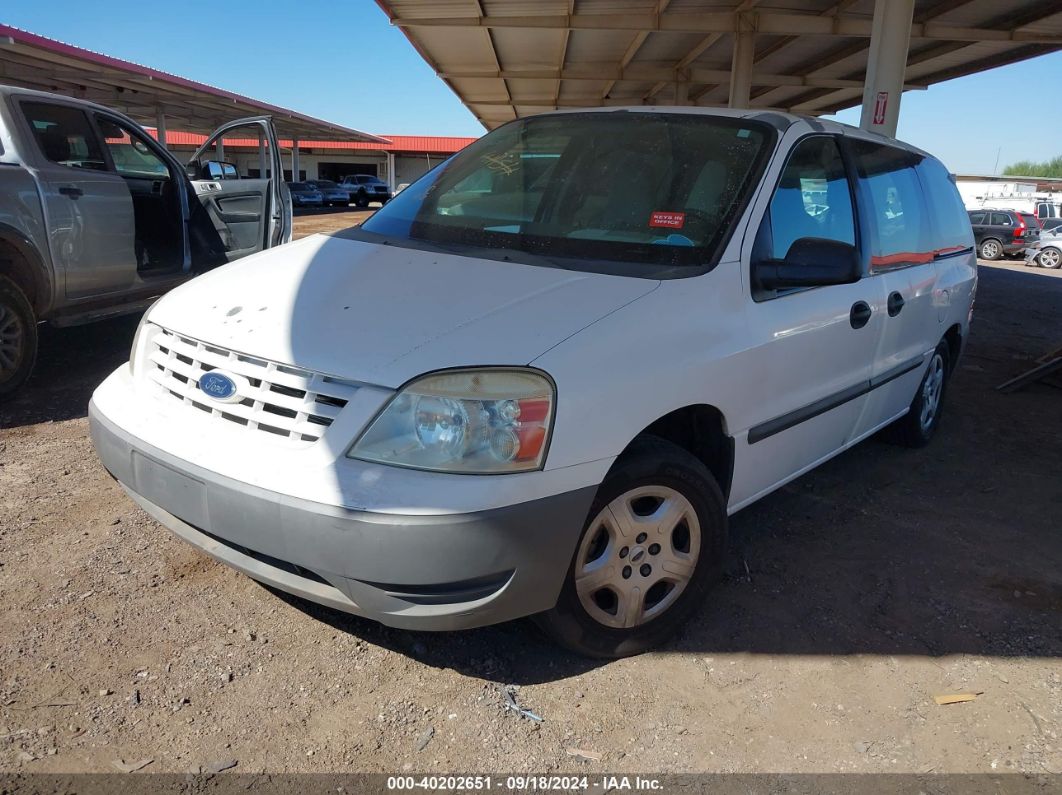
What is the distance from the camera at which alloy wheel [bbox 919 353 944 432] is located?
4758 millimetres

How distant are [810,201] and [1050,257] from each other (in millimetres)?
24243

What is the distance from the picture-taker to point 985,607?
3.09m

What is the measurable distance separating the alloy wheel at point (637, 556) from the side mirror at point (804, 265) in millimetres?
880

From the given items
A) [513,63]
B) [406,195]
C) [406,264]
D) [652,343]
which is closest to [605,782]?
[652,343]

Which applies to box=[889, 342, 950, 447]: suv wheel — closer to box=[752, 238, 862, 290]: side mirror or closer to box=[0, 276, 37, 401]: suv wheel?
box=[752, 238, 862, 290]: side mirror

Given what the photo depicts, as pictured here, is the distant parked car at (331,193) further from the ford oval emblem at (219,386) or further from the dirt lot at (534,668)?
the ford oval emblem at (219,386)

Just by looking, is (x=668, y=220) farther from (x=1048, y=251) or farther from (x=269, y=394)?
(x=1048, y=251)

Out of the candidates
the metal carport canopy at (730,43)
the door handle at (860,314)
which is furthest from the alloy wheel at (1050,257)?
the door handle at (860,314)

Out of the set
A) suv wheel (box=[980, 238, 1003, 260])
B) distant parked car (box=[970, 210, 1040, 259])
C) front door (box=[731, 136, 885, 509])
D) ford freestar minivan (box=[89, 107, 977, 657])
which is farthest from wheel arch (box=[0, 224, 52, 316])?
suv wheel (box=[980, 238, 1003, 260])

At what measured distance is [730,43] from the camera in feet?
51.1

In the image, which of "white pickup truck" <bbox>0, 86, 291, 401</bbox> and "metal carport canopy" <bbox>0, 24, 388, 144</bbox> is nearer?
"white pickup truck" <bbox>0, 86, 291, 401</bbox>

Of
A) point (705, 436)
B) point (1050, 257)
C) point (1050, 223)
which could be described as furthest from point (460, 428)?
point (1050, 223)

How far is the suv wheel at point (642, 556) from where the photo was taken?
238 centimetres

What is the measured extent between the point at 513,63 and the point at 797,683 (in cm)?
1730
